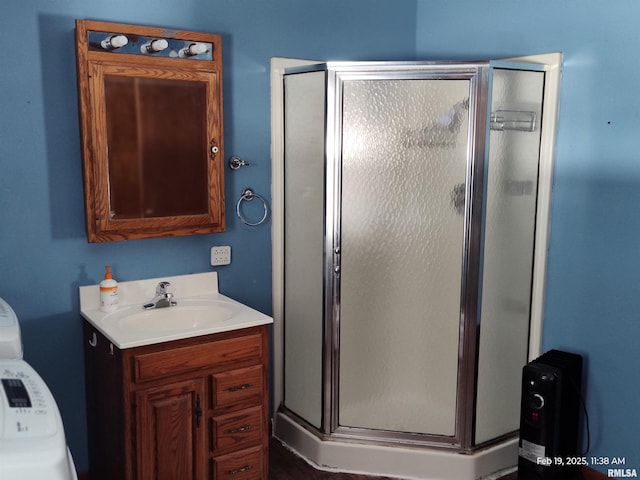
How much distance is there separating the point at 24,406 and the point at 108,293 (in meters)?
1.19

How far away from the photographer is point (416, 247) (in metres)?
2.65

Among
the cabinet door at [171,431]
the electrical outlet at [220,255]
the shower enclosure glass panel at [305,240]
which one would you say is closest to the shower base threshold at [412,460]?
the shower enclosure glass panel at [305,240]

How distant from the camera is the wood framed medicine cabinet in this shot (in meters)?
2.33

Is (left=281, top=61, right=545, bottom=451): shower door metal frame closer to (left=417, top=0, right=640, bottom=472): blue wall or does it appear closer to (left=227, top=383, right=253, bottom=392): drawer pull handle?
(left=417, top=0, right=640, bottom=472): blue wall

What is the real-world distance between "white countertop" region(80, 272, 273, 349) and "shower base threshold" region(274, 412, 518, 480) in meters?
0.73

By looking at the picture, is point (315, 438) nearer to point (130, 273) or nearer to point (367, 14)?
point (130, 273)

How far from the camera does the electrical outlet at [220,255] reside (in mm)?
2779

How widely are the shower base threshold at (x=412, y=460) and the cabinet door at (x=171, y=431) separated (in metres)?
0.65

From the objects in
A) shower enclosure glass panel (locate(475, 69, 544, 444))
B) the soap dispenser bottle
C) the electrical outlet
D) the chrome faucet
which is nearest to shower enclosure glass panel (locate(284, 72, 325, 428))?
the electrical outlet

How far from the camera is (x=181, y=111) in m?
2.52

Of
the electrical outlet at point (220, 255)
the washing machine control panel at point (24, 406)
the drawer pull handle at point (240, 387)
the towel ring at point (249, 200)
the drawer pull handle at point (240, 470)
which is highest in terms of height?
the towel ring at point (249, 200)

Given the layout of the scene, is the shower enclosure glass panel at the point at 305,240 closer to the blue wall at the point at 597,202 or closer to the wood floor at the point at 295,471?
the wood floor at the point at 295,471

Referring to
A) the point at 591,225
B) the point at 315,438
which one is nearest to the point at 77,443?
the point at 315,438

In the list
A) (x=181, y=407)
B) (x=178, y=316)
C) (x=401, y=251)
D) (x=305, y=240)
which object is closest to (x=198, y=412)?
(x=181, y=407)
